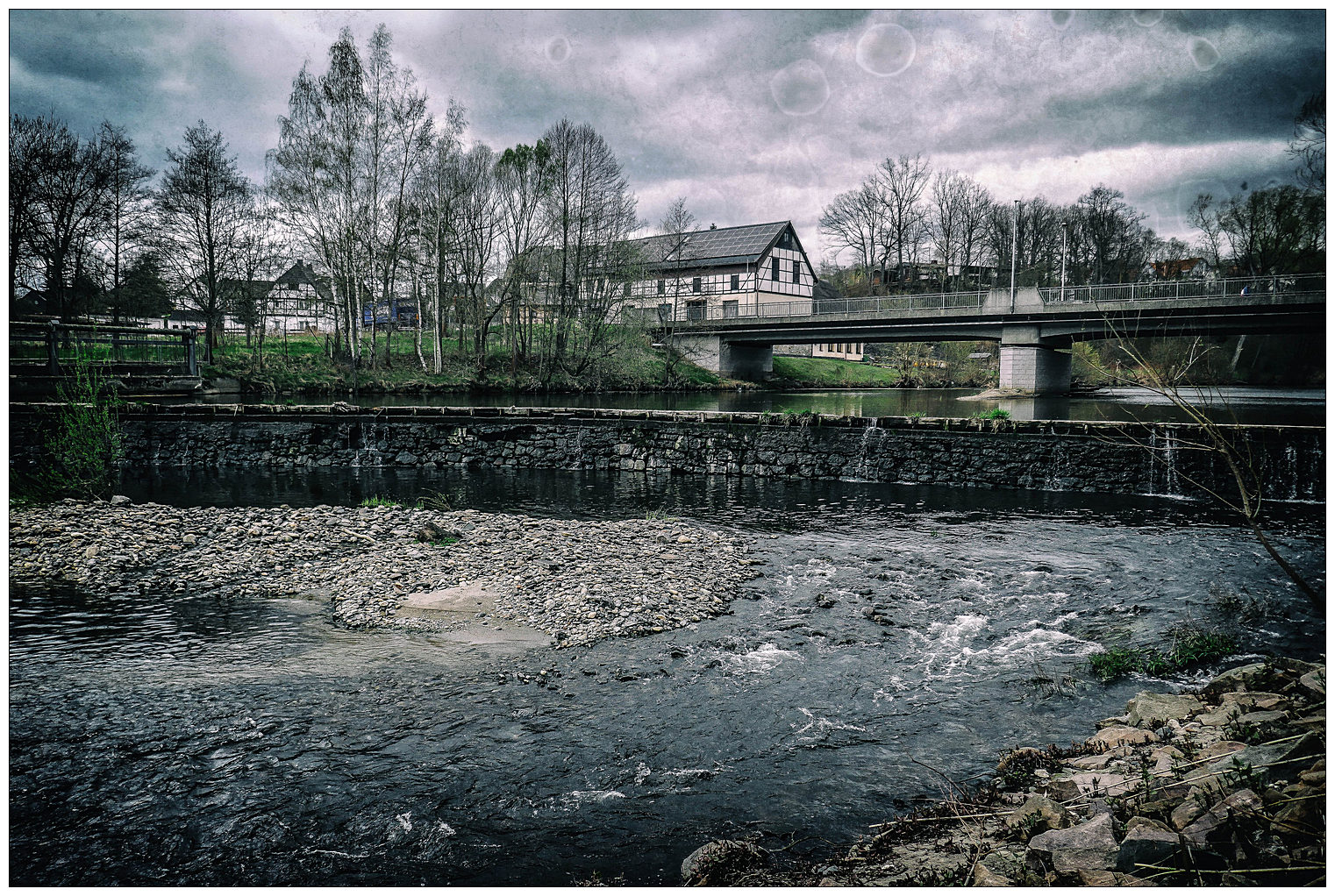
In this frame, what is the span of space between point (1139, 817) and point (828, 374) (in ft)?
203

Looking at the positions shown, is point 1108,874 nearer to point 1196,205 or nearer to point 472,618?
point 472,618

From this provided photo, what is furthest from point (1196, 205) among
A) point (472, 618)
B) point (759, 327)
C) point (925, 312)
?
point (759, 327)

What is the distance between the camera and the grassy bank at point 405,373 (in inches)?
1415

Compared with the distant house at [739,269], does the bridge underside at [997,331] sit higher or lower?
lower

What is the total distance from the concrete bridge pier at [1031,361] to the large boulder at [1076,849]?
41710mm

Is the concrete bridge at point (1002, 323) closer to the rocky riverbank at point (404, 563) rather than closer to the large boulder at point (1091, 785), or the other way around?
the rocky riverbank at point (404, 563)

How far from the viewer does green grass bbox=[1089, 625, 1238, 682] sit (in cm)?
660

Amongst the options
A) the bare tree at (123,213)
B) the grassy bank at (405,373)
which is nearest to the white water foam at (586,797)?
→ the bare tree at (123,213)

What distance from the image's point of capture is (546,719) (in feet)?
18.6

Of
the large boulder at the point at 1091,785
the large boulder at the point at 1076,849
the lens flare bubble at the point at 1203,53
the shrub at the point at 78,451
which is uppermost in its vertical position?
the lens flare bubble at the point at 1203,53

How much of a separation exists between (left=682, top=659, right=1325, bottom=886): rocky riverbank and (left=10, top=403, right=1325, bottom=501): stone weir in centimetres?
1320

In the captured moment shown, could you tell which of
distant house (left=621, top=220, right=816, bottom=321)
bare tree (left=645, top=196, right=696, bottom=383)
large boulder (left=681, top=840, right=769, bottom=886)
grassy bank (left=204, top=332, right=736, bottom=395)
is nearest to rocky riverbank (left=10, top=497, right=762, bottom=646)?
large boulder (left=681, top=840, right=769, bottom=886)

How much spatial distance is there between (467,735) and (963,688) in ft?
13.9

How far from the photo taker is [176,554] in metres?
10.1
